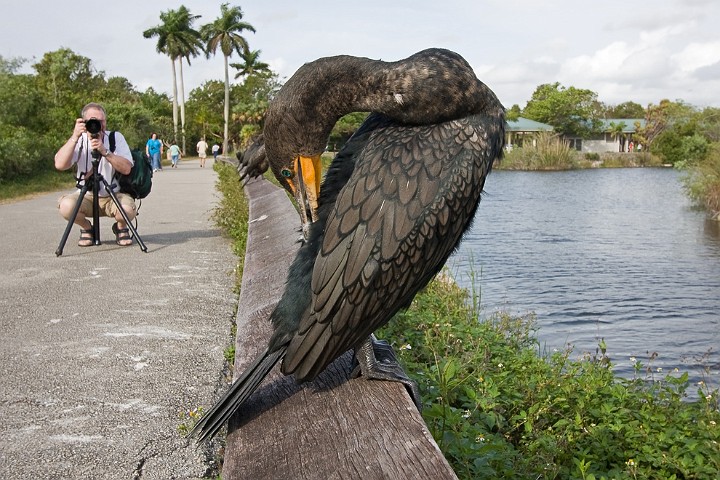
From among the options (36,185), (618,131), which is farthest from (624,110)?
(36,185)

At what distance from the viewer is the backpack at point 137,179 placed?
8.18 meters

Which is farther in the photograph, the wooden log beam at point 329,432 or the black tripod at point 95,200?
the black tripod at point 95,200

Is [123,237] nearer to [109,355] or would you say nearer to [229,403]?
[109,355]

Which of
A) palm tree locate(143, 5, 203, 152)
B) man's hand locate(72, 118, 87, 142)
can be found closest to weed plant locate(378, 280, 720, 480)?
man's hand locate(72, 118, 87, 142)

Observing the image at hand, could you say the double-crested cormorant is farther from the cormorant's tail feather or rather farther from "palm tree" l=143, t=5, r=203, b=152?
"palm tree" l=143, t=5, r=203, b=152

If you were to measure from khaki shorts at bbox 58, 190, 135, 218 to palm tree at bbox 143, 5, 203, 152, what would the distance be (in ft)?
177

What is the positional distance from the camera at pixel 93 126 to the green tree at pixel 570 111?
248 feet

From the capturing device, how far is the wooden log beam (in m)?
1.75

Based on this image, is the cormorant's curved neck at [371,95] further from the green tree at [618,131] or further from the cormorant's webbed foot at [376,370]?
the green tree at [618,131]

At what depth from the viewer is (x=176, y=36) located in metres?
62.3

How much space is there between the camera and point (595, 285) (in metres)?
9.88

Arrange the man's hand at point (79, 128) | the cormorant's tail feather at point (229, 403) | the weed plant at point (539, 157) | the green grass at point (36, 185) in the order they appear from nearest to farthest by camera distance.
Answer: the cormorant's tail feather at point (229, 403)
the man's hand at point (79, 128)
the green grass at point (36, 185)
the weed plant at point (539, 157)

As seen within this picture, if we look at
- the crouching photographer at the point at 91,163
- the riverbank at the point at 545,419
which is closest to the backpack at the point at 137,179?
the crouching photographer at the point at 91,163

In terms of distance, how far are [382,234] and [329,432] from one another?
2.05 feet
